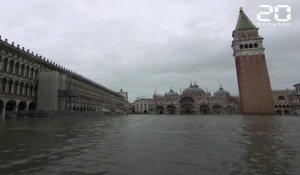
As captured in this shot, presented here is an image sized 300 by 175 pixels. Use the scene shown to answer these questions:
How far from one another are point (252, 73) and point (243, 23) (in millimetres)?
22161

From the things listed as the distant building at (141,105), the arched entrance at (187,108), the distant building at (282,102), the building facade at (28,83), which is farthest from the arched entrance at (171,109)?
the building facade at (28,83)

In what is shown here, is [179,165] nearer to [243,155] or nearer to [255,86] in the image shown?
[243,155]

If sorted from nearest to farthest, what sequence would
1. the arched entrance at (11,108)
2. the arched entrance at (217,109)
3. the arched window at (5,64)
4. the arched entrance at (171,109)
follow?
the arched entrance at (11,108) < the arched window at (5,64) < the arched entrance at (217,109) < the arched entrance at (171,109)

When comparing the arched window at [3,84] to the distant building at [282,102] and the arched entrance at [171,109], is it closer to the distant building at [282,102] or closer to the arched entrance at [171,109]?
the arched entrance at [171,109]

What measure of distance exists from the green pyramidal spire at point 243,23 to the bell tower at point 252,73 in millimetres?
377

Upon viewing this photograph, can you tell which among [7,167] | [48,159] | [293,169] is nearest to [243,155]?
[293,169]

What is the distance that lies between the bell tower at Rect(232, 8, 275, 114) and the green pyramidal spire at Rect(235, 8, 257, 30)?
38 centimetres

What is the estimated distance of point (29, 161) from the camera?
6.41 meters

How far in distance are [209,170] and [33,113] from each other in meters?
41.4

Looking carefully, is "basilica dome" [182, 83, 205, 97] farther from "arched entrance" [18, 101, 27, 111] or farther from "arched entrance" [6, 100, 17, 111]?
"arched entrance" [6, 100, 17, 111]

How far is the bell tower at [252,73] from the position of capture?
257 ft

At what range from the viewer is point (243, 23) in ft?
296

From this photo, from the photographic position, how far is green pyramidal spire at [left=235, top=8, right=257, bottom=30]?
88294 millimetres

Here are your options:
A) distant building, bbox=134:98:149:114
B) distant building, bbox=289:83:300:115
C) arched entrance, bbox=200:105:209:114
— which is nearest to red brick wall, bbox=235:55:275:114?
distant building, bbox=289:83:300:115
